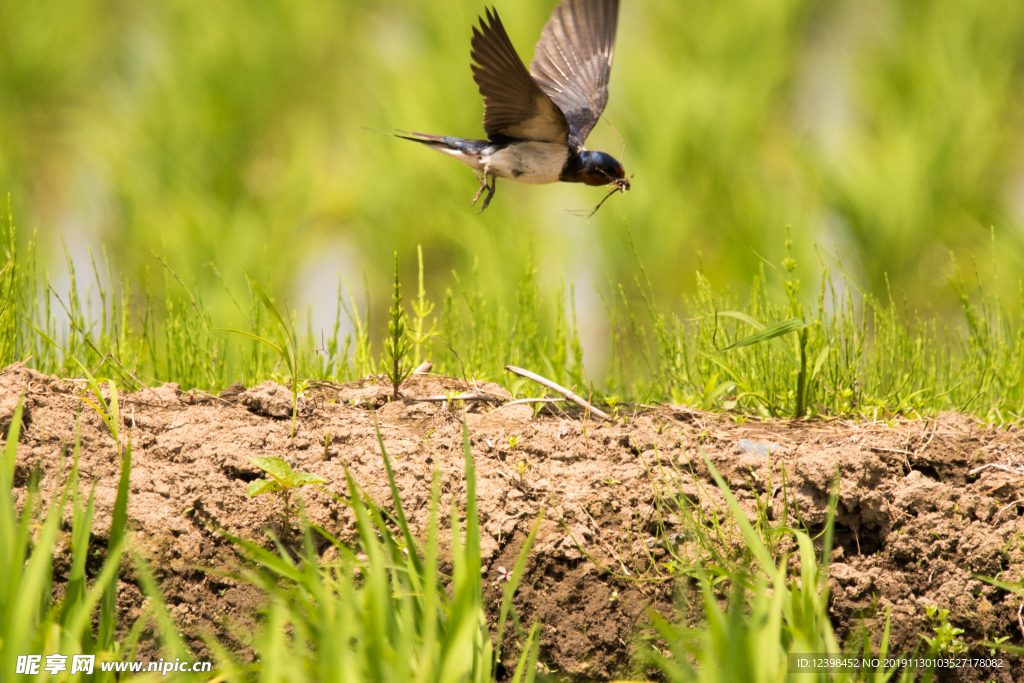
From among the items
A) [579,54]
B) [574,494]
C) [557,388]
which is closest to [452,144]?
[579,54]

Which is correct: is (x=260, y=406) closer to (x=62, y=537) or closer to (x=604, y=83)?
(x=62, y=537)

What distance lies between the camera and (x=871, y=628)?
202cm

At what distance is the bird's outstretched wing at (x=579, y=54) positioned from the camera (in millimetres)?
3357

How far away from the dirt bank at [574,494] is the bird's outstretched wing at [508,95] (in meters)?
1.05

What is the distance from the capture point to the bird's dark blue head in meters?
2.92

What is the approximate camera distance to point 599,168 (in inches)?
115

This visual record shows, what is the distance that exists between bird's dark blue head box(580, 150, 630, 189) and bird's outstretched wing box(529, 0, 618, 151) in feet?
1.43

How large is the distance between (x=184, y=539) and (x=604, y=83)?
8.33ft

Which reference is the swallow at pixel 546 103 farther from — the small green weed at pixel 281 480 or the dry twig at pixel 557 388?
the small green weed at pixel 281 480

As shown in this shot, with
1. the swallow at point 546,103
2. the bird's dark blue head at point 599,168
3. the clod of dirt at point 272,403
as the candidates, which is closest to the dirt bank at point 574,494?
the clod of dirt at point 272,403

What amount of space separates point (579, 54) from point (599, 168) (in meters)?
0.82

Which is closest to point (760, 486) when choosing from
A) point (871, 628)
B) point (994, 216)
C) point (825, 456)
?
point (825, 456)

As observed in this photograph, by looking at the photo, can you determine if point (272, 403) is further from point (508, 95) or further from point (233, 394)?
point (508, 95)

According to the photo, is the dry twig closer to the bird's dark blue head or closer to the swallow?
the swallow
